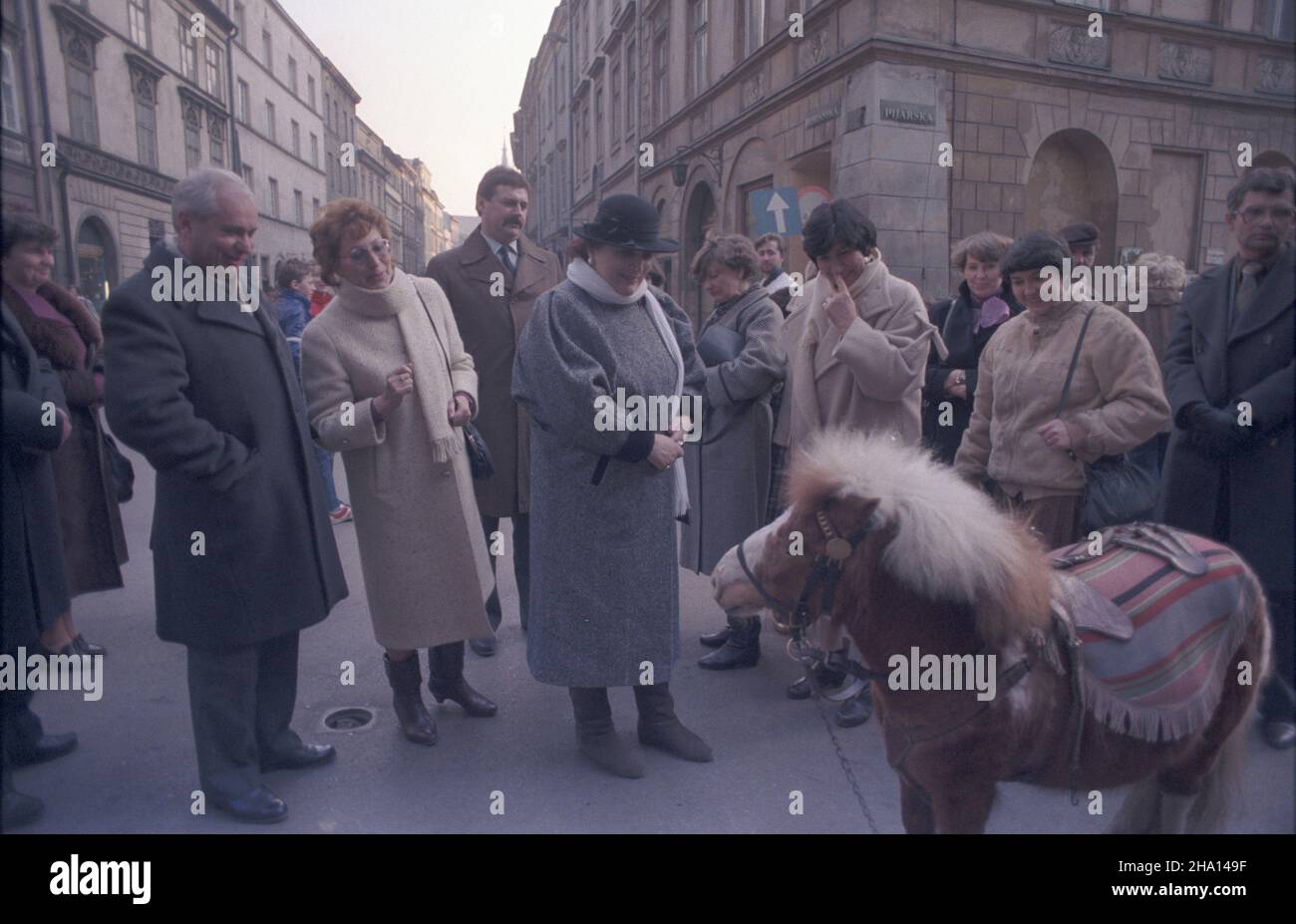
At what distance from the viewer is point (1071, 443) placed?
3049 millimetres

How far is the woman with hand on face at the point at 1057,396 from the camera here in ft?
9.92

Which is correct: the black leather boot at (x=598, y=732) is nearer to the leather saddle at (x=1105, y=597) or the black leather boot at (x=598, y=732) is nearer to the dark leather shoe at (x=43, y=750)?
the leather saddle at (x=1105, y=597)

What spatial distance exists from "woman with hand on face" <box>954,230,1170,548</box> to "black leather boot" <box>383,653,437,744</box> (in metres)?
Result: 2.61

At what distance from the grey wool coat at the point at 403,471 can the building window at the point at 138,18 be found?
1.09 meters

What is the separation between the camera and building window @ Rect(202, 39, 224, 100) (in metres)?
3.39

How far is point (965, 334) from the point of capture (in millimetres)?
4398

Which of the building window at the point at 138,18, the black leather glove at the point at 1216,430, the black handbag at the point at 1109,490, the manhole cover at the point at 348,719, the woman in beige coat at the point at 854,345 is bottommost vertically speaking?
the manhole cover at the point at 348,719

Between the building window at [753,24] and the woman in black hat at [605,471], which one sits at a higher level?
the building window at [753,24]

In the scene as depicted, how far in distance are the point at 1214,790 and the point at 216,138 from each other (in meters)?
4.42

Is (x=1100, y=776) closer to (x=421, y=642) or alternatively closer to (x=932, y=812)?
(x=932, y=812)

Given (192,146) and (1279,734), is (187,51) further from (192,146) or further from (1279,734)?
(1279,734)

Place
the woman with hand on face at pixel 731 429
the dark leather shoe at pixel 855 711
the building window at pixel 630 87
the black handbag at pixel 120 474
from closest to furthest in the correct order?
the dark leather shoe at pixel 855 711, the black handbag at pixel 120 474, the woman with hand on face at pixel 731 429, the building window at pixel 630 87

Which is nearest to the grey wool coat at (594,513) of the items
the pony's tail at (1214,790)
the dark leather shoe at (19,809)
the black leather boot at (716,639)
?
the black leather boot at (716,639)
